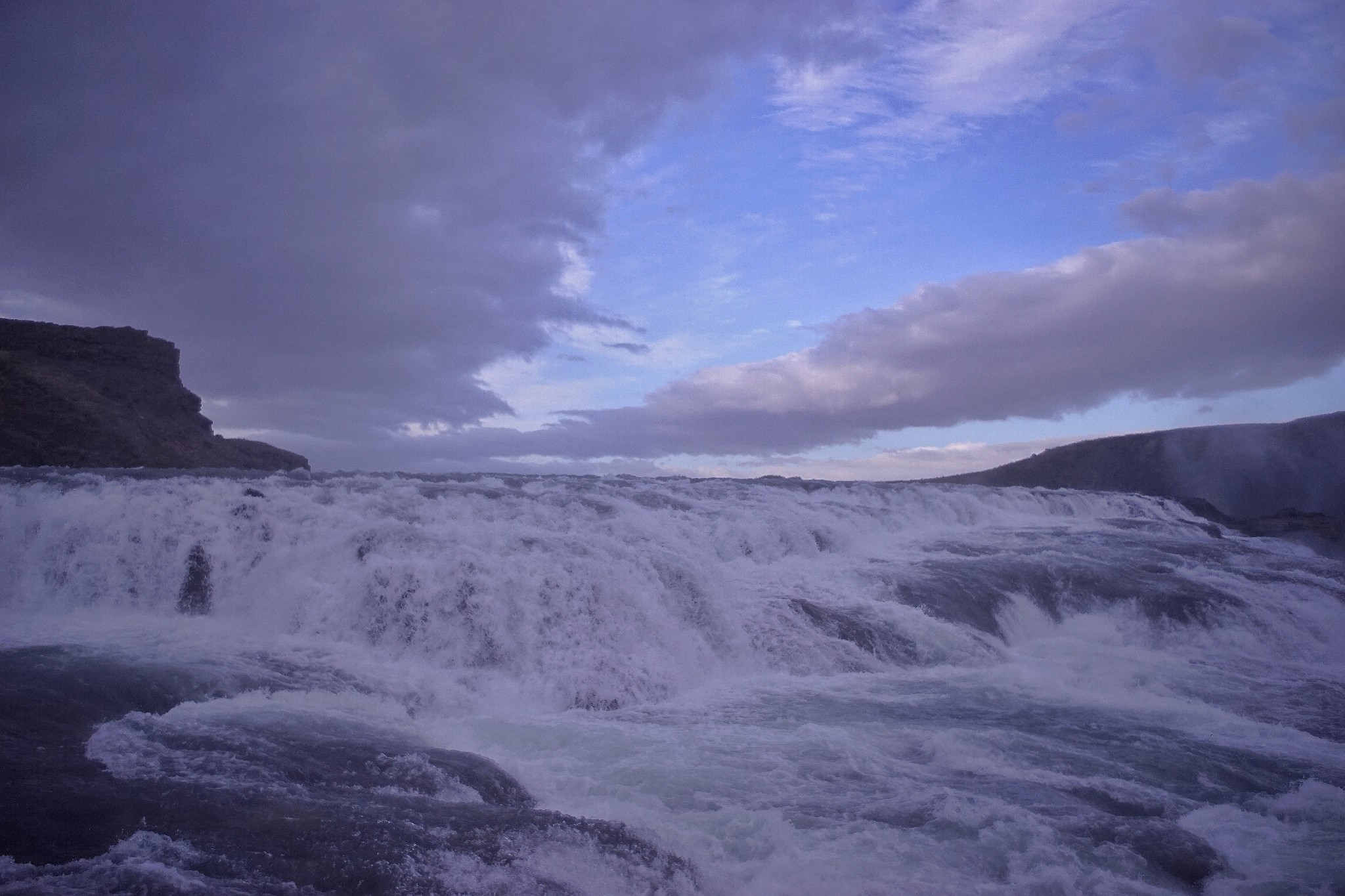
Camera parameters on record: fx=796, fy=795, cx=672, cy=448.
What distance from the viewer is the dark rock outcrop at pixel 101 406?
28969 mm

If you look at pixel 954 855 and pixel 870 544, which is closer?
pixel 954 855

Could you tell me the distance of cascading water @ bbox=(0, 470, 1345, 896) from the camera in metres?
4.03

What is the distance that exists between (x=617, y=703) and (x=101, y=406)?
3241cm

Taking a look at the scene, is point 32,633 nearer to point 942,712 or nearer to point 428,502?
point 428,502

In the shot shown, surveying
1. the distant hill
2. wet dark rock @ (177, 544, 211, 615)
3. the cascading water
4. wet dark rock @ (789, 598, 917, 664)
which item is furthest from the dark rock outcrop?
the distant hill

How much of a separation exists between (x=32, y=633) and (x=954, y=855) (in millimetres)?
8900

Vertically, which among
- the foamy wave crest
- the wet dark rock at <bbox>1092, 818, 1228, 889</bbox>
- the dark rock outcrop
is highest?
the dark rock outcrop

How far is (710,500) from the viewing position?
58.0 ft

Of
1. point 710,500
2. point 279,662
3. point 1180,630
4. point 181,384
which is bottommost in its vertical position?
point 1180,630

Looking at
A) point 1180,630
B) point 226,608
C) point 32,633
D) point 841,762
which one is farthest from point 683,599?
point 1180,630

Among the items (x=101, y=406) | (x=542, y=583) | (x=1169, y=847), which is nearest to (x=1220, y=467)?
(x=542, y=583)

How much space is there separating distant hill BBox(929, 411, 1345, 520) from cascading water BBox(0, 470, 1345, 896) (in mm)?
23246

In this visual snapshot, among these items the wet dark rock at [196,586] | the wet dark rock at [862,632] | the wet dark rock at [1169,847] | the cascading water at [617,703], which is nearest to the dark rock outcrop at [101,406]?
the cascading water at [617,703]

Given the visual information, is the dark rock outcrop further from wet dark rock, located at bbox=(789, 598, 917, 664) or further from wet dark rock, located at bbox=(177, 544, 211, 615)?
wet dark rock, located at bbox=(789, 598, 917, 664)
